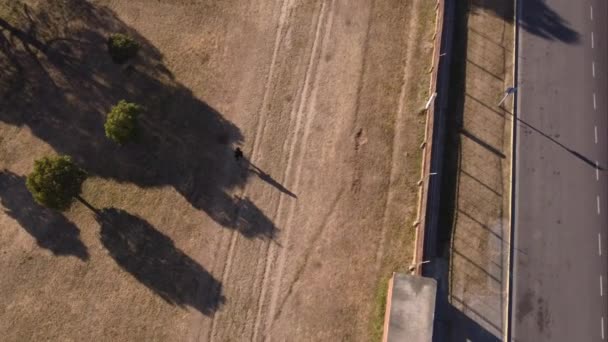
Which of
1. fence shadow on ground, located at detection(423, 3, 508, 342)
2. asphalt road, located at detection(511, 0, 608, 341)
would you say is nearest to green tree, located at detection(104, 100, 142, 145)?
fence shadow on ground, located at detection(423, 3, 508, 342)

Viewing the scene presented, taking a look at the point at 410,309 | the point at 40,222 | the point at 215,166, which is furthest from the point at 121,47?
the point at 410,309

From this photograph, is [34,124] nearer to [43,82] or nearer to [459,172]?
[43,82]

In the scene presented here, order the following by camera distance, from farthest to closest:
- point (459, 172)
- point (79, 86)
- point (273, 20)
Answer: point (273, 20), point (79, 86), point (459, 172)

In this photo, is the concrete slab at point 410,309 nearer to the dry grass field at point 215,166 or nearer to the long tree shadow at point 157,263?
the dry grass field at point 215,166

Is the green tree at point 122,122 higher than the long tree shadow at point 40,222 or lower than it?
higher

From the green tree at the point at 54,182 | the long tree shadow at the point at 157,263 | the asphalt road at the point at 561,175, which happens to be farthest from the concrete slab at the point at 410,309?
the green tree at the point at 54,182

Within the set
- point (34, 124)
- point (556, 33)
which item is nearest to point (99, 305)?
point (34, 124)
